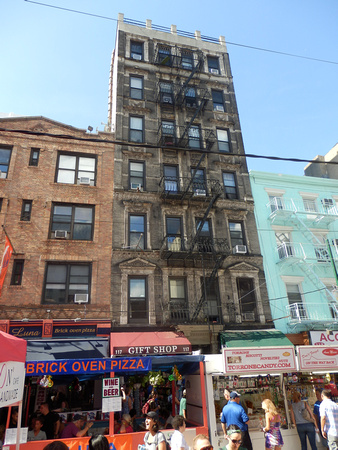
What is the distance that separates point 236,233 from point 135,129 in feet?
31.2

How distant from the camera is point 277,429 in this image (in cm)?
856

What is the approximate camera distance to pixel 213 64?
26.6 meters

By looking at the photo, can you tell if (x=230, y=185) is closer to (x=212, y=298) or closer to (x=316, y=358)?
(x=212, y=298)

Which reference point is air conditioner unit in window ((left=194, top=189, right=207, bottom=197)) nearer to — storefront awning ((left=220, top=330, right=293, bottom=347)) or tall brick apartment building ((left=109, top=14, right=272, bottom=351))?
tall brick apartment building ((left=109, top=14, right=272, bottom=351))

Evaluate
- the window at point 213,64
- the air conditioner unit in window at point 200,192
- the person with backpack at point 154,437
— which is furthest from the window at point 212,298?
the window at point 213,64

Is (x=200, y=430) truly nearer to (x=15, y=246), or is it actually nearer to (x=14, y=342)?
(x=14, y=342)

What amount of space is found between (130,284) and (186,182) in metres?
7.29

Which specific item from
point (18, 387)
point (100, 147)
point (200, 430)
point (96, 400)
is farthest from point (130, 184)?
point (18, 387)

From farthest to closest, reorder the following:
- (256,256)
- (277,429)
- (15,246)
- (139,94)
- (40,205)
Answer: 1. (139,94)
2. (256,256)
3. (40,205)
4. (15,246)
5. (277,429)

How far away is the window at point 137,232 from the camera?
60.4 feet

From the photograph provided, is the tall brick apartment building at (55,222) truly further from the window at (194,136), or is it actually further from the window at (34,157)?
the window at (194,136)

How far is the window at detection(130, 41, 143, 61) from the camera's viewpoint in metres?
24.5

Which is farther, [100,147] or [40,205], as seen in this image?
[100,147]

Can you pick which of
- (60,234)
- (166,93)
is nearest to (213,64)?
(166,93)
